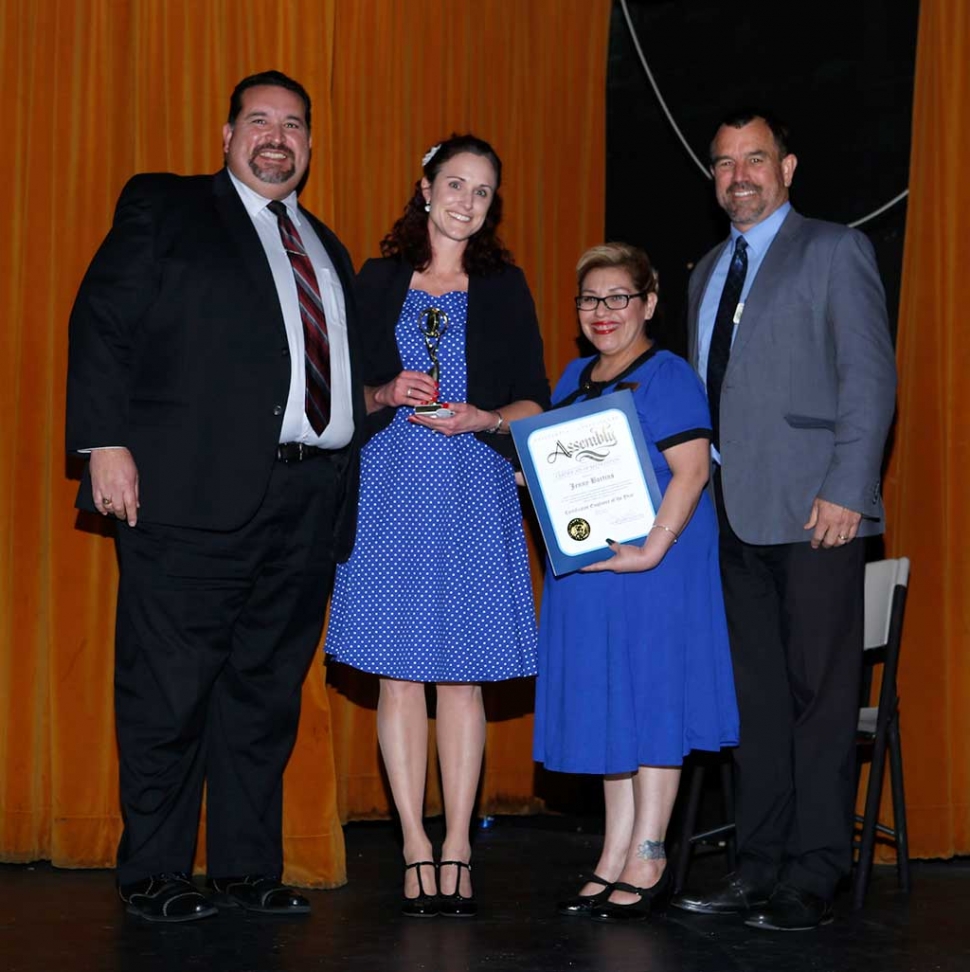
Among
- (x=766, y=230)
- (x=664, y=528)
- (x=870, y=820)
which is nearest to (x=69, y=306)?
(x=664, y=528)

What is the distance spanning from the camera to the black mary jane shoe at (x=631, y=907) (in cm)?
351

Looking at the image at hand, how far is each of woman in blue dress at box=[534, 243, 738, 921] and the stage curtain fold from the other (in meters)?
1.34

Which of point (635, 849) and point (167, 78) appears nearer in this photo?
point (635, 849)

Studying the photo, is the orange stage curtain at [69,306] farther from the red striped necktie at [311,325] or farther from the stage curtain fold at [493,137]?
the stage curtain fold at [493,137]

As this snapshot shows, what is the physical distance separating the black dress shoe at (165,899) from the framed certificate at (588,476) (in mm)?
1197

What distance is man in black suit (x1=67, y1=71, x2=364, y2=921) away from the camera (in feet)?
11.3

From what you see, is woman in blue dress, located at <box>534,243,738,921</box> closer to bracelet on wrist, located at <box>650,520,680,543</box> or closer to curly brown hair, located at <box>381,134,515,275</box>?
bracelet on wrist, located at <box>650,520,680,543</box>

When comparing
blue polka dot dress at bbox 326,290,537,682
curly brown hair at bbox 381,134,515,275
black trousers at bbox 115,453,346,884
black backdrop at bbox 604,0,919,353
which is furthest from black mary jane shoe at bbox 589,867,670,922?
black backdrop at bbox 604,0,919,353

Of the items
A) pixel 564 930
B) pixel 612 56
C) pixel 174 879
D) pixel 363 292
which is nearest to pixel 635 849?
pixel 564 930

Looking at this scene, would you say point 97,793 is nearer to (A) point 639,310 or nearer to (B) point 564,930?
(B) point 564,930

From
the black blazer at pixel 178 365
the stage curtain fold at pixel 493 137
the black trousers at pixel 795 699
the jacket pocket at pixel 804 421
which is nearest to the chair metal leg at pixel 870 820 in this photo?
the black trousers at pixel 795 699

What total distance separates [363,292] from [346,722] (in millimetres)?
1632

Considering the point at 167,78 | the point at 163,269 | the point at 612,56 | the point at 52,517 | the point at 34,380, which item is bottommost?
the point at 52,517

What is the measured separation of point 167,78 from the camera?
4.00 meters
